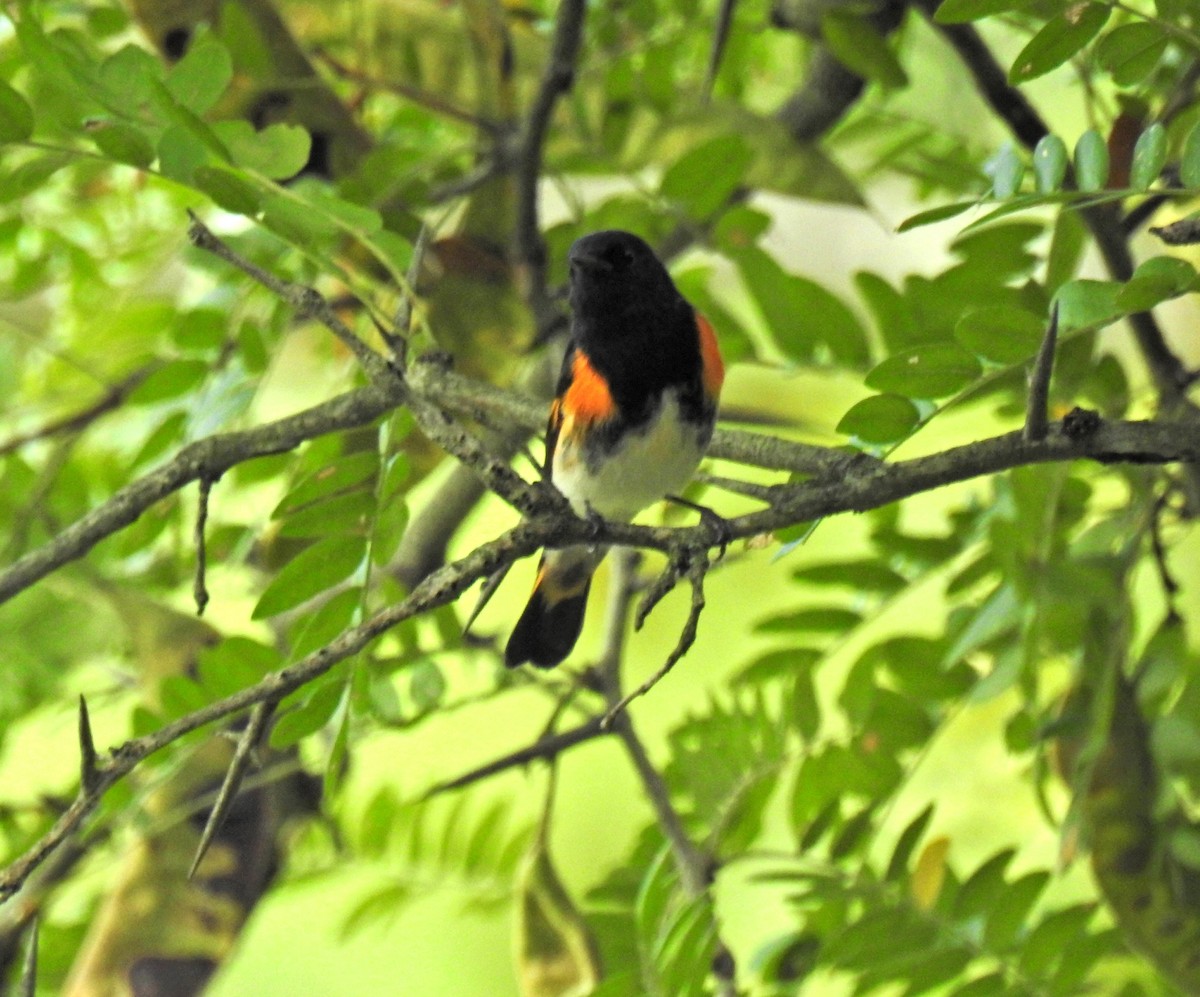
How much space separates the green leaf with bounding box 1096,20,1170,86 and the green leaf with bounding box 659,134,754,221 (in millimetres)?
413

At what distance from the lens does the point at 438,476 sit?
6.12 ft

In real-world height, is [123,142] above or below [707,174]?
below

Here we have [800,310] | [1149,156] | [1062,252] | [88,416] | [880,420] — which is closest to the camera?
[1149,156]

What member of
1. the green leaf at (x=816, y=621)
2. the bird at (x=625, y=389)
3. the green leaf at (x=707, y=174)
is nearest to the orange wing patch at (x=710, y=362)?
the bird at (x=625, y=389)

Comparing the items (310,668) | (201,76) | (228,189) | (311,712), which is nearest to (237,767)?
(310,668)

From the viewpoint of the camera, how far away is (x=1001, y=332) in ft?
2.41

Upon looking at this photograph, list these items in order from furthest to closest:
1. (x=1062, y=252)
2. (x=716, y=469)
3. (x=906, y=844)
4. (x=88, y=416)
→ (x=716, y=469) < (x=88, y=416) < (x=906, y=844) < (x=1062, y=252)

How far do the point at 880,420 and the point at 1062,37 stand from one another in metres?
0.23

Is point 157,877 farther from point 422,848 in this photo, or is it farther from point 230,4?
point 230,4

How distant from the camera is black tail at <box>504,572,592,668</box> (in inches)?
44.2

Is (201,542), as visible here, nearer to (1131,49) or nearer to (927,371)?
(927,371)

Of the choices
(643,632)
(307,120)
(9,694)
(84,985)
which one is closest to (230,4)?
(307,120)

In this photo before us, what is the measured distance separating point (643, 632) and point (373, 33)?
113 cm

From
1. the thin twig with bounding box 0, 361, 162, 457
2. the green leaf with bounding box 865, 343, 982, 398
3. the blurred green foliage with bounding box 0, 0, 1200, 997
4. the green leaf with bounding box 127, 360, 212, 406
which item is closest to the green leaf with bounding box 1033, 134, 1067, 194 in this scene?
the blurred green foliage with bounding box 0, 0, 1200, 997
